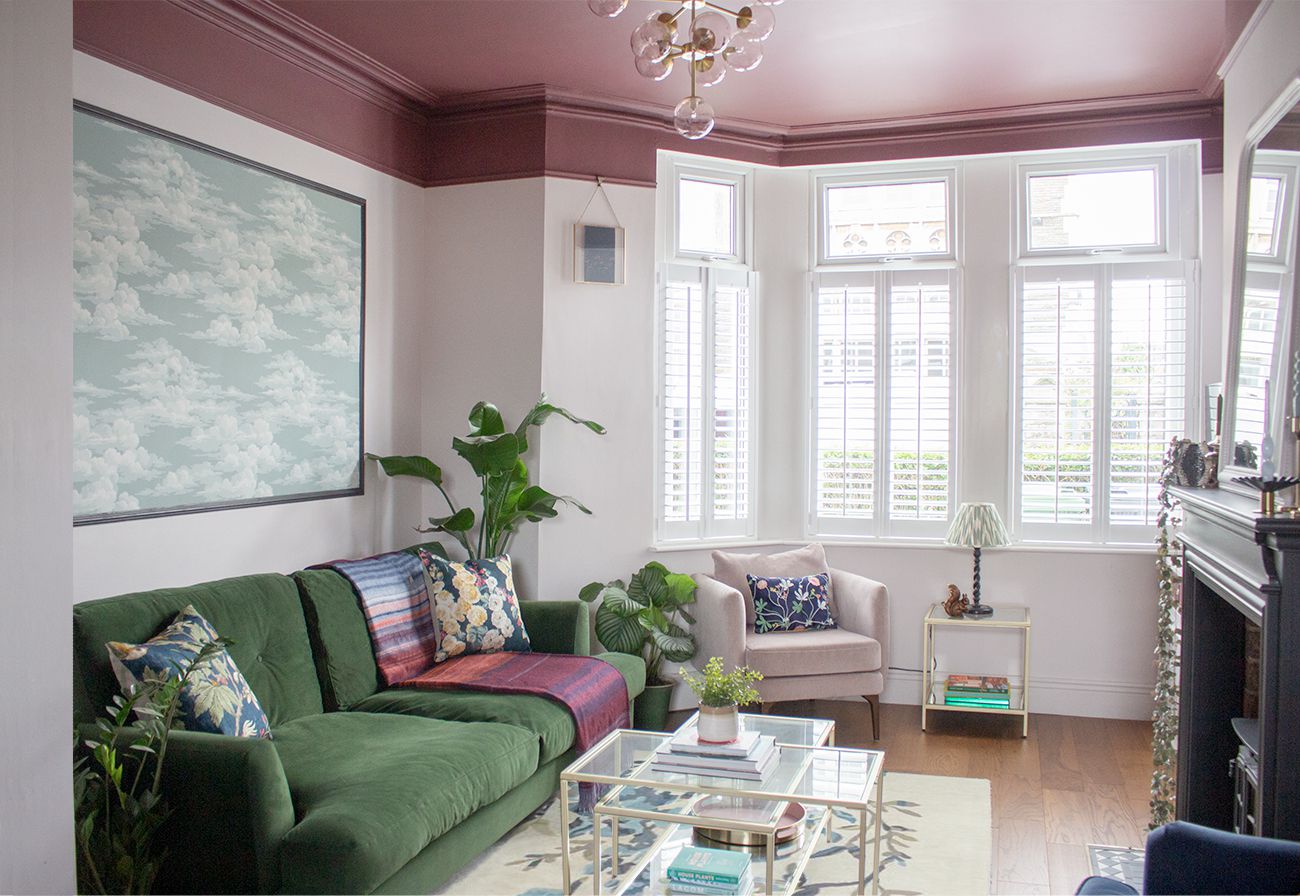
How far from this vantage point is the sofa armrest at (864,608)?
15.9 feet

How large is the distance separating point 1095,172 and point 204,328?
4.25 meters

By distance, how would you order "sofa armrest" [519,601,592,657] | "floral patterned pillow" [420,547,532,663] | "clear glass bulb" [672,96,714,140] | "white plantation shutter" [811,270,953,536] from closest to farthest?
"clear glass bulb" [672,96,714,140]
"floral patterned pillow" [420,547,532,663]
"sofa armrest" [519,601,592,657]
"white plantation shutter" [811,270,953,536]

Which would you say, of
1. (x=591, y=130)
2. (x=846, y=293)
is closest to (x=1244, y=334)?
(x=846, y=293)

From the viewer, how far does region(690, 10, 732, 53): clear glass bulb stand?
2.68 meters

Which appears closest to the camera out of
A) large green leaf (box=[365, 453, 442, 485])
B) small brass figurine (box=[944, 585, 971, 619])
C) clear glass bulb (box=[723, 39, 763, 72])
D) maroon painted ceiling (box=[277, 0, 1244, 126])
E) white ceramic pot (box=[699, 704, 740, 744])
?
clear glass bulb (box=[723, 39, 763, 72])

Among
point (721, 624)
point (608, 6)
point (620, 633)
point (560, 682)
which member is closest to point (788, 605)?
point (721, 624)

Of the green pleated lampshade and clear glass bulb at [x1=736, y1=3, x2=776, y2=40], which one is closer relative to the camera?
clear glass bulb at [x1=736, y1=3, x2=776, y2=40]

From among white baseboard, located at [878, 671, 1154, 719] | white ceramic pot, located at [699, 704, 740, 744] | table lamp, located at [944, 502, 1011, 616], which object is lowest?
white baseboard, located at [878, 671, 1154, 719]

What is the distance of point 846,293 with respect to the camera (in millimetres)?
5543

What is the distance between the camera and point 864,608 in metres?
4.90

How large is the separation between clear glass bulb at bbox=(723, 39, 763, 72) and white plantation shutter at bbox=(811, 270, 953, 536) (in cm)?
283

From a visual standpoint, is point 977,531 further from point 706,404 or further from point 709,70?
point 709,70

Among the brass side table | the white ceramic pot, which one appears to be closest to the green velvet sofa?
the white ceramic pot

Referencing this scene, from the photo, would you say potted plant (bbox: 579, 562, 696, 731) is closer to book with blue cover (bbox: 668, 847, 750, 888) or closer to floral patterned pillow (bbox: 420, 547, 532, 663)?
floral patterned pillow (bbox: 420, 547, 532, 663)
